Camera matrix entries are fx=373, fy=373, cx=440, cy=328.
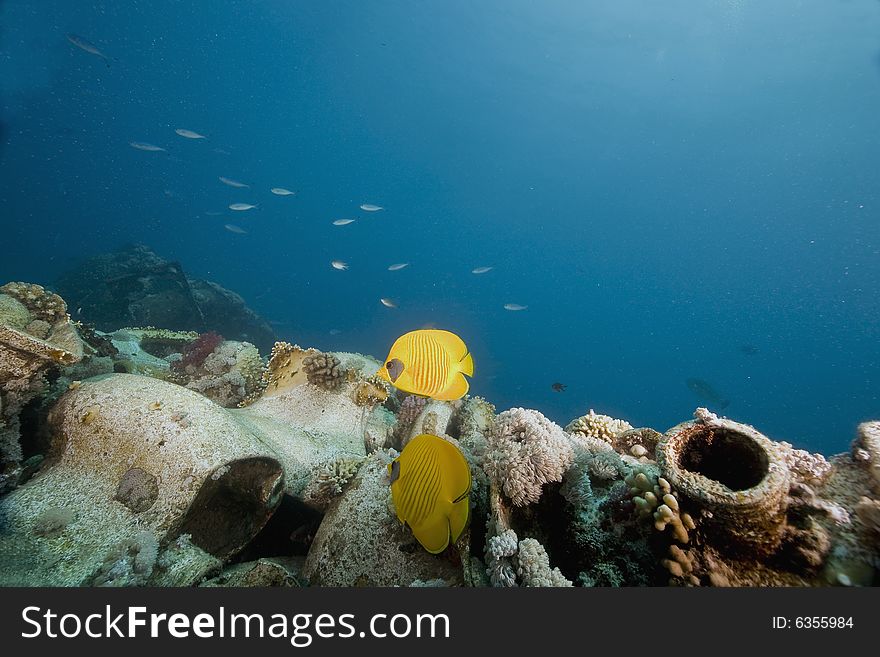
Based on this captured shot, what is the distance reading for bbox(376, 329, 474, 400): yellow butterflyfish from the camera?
191cm

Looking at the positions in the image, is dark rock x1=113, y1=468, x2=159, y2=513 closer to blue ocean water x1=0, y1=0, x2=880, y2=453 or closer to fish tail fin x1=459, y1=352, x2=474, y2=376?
fish tail fin x1=459, y1=352, x2=474, y2=376

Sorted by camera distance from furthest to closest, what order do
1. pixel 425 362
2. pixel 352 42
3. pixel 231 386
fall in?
pixel 352 42 → pixel 231 386 → pixel 425 362

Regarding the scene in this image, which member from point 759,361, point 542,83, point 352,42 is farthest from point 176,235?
point 759,361

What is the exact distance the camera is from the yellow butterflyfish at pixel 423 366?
191 cm

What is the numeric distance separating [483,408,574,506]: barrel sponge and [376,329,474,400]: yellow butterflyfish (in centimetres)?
78

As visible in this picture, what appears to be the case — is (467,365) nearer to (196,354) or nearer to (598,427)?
(598,427)

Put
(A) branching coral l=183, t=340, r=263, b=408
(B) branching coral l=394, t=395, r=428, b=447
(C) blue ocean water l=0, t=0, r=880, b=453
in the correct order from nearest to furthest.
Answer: (B) branching coral l=394, t=395, r=428, b=447 < (A) branching coral l=183, t=340, r=263, b=408 < (C) blue ocean water l=0, t=0, r=880, b=453

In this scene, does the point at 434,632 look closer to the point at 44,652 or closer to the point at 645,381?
the point at 44,652

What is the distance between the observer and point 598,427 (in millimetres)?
4285

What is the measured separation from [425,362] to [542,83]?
68.7 m

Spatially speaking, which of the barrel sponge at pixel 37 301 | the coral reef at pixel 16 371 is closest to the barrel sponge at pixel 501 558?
the coral reef at pixel 16 371

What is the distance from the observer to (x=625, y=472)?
8.60 ft

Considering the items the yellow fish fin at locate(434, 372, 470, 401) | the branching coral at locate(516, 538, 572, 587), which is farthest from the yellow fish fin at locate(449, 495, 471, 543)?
the yellow fish fin at locate(434, 372, 470, 401)

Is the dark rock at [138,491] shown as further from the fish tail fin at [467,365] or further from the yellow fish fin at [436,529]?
the fish tail fin at [467,365]
